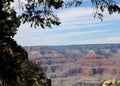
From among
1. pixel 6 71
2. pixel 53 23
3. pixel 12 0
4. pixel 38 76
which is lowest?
pixel 38 76

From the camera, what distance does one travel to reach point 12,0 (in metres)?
14.9

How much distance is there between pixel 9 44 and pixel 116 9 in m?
7.63

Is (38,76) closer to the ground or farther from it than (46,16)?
closer to the ground

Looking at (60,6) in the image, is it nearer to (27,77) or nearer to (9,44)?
(9,44)

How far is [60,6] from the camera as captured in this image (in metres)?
15.2

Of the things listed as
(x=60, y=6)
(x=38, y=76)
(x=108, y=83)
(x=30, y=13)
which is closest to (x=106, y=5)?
(x=60, y=6)

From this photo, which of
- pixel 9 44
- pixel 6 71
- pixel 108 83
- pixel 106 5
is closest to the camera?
pixel 106 5

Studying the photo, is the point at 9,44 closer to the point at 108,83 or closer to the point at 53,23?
the point at 53,23

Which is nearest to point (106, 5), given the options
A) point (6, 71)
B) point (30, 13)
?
point (30, 13)

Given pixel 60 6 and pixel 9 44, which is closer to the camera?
pixel 60 6

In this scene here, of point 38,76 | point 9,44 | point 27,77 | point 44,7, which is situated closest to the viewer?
point 44,7

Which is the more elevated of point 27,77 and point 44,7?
point 44,7

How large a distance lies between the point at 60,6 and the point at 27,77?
45250 millimetres

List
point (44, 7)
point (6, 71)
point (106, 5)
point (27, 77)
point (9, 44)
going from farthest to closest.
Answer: point (27, 77) → point (9, 44) → point (6, 71) → point (44, 7) → point (106, 5)
